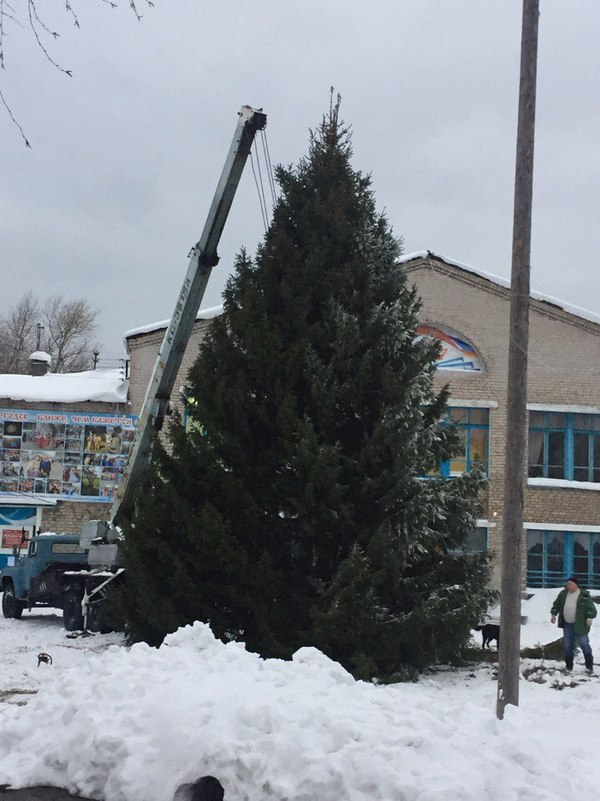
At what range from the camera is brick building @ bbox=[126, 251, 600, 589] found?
28109 millimetres

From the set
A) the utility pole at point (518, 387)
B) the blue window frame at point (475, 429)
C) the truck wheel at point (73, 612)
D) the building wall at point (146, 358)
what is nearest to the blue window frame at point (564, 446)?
the blue window frame at point (475, 429)

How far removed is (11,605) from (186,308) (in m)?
9.94

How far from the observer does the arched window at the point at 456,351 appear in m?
28.3

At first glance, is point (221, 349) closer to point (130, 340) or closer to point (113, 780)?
point (113, 780)

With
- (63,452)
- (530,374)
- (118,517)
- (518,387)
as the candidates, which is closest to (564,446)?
(530,374)

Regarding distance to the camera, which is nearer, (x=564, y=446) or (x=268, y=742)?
(x=268, y=742)

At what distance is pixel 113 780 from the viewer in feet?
22.7

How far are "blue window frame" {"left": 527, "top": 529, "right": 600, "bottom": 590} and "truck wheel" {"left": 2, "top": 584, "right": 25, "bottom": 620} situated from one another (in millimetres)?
14542

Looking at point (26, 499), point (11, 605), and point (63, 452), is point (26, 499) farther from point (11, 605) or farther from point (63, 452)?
point (11, 605)

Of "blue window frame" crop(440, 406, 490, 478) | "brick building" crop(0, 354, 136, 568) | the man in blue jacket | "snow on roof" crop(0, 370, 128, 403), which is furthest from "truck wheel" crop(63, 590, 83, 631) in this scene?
"blue window frame" crop(440, 406, 490, 478)

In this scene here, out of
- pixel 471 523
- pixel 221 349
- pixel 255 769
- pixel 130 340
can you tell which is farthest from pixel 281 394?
pixel 130 340

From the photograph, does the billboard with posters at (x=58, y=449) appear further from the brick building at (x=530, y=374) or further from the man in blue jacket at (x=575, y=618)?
the man in blue jacket at (x=575, y=618)

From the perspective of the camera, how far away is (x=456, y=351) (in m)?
28.4

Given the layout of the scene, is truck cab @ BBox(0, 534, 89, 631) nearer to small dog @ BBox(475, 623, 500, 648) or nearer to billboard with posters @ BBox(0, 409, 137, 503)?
billboard with posters @ BBox(0, 409, 137, 503)
